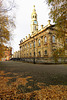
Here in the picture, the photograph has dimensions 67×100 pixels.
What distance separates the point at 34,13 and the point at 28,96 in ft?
173

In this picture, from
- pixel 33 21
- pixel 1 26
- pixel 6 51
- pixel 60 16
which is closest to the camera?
pixel 60 16

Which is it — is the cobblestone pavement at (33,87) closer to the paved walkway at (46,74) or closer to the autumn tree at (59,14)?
the paved walkway at (46,74)

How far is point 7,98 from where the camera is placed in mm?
2596

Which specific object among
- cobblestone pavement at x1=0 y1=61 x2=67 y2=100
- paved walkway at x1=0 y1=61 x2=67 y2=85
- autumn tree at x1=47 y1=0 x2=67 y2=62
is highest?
autumn tree at x1=47 y1=0 x2=67 y2=62

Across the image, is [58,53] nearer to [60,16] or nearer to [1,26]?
[60,16]

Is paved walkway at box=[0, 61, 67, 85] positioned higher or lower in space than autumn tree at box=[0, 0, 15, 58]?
lower

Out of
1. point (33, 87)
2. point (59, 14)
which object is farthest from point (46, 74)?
point (59, 14)

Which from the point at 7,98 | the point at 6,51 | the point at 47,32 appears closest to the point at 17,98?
the point at 7,98

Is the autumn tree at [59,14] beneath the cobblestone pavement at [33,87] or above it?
above

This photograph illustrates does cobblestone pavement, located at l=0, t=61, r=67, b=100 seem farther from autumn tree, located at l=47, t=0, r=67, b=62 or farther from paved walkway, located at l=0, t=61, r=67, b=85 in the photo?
autumn tree, located at l=47, t=0, r=67, b=62

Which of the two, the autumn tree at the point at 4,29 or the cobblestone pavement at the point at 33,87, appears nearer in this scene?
the cobblestone pavement at the point at 33,87

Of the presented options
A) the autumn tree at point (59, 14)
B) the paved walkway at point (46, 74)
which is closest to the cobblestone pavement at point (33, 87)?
the paved walkway at point (46, 74)

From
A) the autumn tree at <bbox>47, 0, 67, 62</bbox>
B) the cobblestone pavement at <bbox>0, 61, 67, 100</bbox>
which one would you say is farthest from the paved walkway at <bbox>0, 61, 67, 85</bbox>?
the autumn tree at <bbox>47, 0, 67, 62</bbox>

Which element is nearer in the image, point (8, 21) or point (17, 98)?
point (17, 98)
